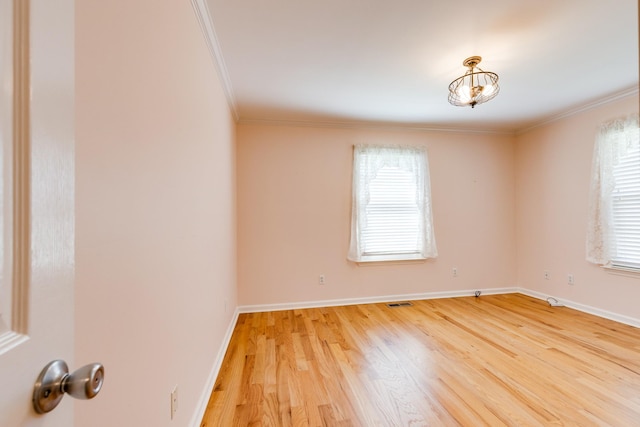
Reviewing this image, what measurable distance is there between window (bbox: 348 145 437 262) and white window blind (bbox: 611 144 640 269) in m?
1.86

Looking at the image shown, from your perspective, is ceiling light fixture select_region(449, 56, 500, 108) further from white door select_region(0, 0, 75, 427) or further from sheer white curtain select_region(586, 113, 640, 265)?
white door select_region(0, 0, 75, 427)

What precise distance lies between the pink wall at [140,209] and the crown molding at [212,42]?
0.45ft

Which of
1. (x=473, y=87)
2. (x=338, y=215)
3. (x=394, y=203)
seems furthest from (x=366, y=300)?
(x=473, y=87)

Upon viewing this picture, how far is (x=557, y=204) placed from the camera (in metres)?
3.50

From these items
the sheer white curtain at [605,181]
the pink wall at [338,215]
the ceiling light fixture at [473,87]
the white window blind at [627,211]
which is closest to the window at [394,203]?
the pink wall at [338,215]

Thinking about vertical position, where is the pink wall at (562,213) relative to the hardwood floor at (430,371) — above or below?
above

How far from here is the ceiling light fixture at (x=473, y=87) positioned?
222 centimetres

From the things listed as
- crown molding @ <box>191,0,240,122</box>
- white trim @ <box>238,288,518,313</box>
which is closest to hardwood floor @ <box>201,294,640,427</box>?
white trim @ <box>238,288,518,313</box>

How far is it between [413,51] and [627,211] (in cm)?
292

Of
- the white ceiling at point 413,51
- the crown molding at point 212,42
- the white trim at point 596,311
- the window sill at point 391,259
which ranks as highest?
the white ceiling at point 413,51

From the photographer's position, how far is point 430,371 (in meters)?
2.00

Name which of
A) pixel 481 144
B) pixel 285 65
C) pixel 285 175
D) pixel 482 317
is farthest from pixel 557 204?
pixel 285 65

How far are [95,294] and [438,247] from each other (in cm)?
398

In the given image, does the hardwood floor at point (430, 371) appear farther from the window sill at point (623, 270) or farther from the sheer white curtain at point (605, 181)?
the sheer white curtain at point (605, 181)
